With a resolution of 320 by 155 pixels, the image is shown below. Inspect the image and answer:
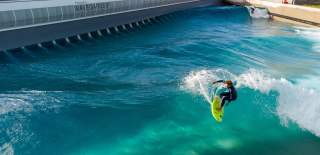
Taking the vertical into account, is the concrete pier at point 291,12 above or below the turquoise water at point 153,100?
above

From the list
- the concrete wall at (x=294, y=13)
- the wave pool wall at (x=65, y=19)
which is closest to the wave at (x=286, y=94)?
the wave pool wall at (x=65, y=19)

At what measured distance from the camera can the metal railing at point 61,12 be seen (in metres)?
23.9

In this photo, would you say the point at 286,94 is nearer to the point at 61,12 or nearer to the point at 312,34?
the point at 61,12

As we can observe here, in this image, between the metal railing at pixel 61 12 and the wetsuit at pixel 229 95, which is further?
the metal railing at pixel 61 12

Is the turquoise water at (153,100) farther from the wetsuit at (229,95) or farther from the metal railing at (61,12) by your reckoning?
the metal railing at (61,12)

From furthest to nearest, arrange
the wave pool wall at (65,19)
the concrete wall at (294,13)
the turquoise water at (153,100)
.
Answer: the concrete wall at (294,13) < the wave pool wall at (65,19) < the turquoise water at (153,100)

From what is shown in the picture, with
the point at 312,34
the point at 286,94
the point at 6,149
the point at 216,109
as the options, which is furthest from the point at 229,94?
the point at 312,34

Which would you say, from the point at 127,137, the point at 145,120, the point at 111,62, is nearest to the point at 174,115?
the point at 145,120

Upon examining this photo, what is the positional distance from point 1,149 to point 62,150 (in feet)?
6.59

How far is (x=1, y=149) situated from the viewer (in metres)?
13.4

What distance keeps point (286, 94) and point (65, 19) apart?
54.7 feet

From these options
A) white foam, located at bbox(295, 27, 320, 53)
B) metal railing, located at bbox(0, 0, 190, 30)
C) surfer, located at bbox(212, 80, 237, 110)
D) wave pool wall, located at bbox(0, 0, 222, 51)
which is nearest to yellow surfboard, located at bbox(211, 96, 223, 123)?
surfer, located at bbox(212, 80, 237, 110)

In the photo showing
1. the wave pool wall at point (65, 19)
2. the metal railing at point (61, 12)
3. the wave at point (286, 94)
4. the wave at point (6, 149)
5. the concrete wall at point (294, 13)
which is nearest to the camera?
the wave at point (6, 149)

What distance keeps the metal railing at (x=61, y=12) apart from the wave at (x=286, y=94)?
10919 millimetres
